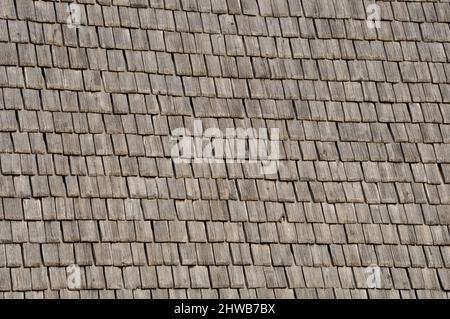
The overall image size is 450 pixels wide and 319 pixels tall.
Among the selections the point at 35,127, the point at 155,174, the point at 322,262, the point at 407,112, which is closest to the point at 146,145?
the point at 155,174

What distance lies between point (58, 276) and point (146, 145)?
4.11 feet

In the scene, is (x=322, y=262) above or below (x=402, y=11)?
below

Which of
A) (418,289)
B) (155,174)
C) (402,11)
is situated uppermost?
(402,11)

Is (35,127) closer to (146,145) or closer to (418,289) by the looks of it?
(146,145)

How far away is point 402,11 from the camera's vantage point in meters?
10.9

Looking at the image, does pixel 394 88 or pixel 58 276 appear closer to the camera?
pixel 58 276

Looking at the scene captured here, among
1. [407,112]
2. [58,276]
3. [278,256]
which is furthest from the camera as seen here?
[407,112]

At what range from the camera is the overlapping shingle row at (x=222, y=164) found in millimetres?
9359

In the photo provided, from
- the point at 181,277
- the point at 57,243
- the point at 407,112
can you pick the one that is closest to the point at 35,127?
the point at 57,243

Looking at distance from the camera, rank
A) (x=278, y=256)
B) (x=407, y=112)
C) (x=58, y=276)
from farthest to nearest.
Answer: (x=407, y=112)
(x=278, y=256)
(x=58, y=276)

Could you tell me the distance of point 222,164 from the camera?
989cm

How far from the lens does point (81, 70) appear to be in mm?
9789

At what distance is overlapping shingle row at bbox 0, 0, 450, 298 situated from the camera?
936cm

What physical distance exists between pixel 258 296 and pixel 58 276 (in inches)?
60.2
